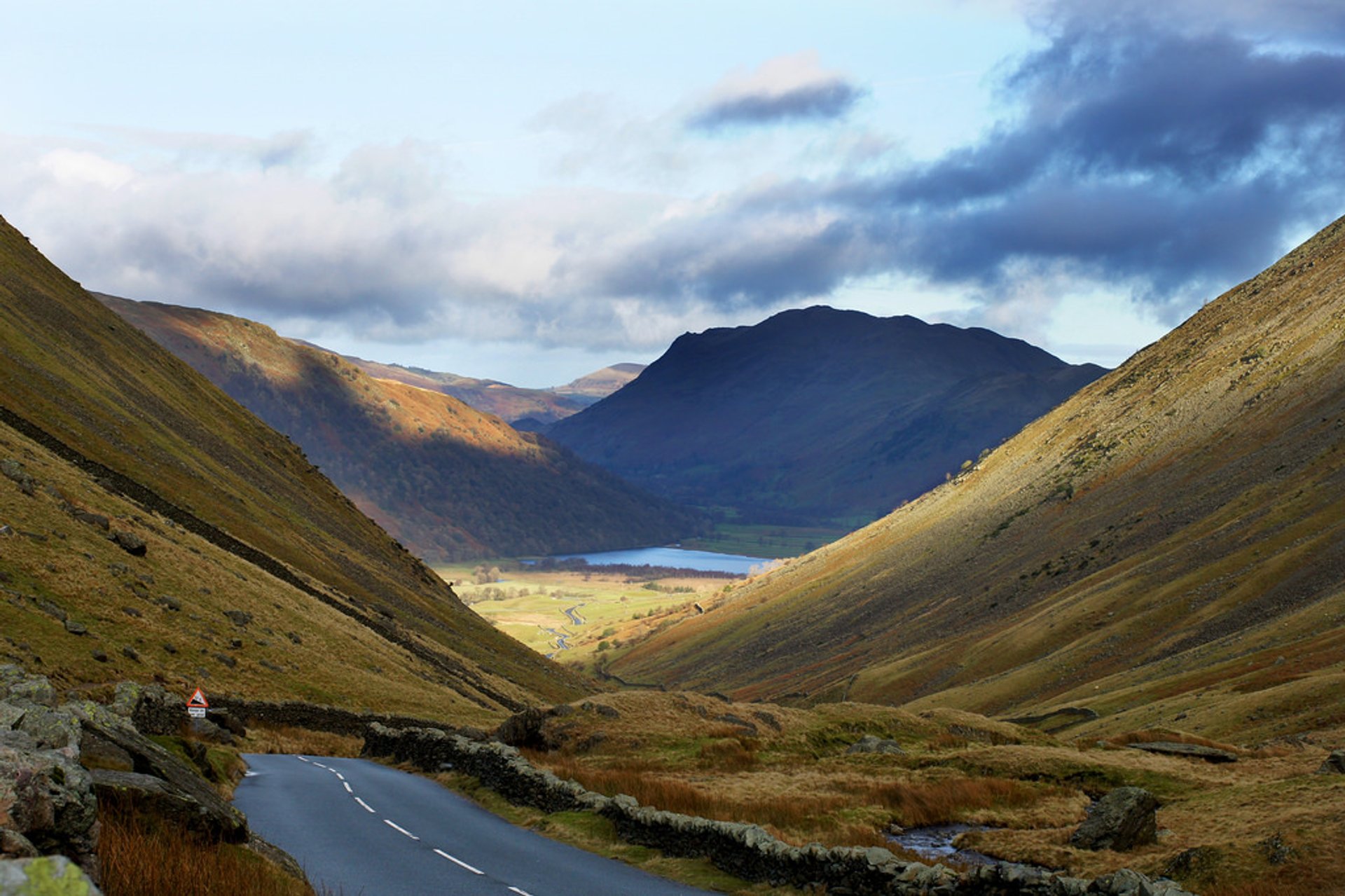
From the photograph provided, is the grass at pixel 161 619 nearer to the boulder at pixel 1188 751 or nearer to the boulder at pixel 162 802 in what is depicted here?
the boulder at pixel 162 802

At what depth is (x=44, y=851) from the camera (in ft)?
31.4

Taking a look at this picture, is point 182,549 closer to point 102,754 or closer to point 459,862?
point 459,862

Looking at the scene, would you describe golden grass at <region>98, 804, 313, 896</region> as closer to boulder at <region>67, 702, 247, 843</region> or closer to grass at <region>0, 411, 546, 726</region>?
boulder at <region>67, 702, 247, 843</region>

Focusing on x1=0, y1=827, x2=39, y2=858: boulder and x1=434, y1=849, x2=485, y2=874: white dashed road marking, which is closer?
x1=0, y1=827, x2=39, y2=858: boulder

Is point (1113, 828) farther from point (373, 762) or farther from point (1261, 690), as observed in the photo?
point (1261, 690)

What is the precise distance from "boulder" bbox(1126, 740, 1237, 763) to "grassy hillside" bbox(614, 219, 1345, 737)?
36.6 ft

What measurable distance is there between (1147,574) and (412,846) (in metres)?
100

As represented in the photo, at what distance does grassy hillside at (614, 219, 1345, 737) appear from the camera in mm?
74562

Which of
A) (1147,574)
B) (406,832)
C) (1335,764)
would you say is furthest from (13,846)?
(1147,574)

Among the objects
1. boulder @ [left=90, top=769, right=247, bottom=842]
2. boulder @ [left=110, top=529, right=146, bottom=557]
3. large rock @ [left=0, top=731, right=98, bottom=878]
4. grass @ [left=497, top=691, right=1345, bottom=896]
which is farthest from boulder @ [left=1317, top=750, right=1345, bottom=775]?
boulder @ [left=110, top=529, right=146, bottom=557]

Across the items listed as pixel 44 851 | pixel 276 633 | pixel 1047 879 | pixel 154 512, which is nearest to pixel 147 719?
pixel 44 851

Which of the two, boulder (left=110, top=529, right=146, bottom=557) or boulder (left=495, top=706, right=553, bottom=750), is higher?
boulder (left=110, top=529, right=146, bottom=557)

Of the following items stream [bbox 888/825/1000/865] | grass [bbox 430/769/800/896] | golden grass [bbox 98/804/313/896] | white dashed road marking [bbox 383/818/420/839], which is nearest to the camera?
golden grass [bbox 98/804/313/896]

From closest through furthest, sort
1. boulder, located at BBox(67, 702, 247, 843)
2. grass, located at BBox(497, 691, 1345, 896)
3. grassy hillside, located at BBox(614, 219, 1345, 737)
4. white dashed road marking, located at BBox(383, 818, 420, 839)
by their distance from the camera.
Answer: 1. boulder, located at BBox(67, 702, 247, 843)
2. grass, located at BBox(497, 691, 1345, 896)
3. white dashed road marking, located at BBox(383, 818, 420, 839)
4. grassy hillside, located at BBox(614, 219, 1345, 737)
